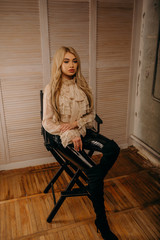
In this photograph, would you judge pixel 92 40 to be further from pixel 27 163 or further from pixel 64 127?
pixel 27 163

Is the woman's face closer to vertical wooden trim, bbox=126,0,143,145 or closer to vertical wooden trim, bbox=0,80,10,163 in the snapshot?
vertical wooden trim, bbox=0,80,10,163

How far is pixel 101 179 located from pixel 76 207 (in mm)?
720

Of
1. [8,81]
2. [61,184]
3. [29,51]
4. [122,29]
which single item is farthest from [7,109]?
[122,29]

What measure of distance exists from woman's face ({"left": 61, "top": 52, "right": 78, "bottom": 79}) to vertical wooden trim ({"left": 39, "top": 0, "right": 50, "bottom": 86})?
0.72 meters

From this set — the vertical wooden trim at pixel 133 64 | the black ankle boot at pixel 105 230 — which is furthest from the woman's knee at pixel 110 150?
the vertical wooden trim at pixel 133 64

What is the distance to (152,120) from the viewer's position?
3150mm

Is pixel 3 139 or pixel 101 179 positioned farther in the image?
pixel 3 139

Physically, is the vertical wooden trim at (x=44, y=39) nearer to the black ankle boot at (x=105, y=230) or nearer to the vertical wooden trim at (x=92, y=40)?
the vertical wooden trim at (x=92, y=40)

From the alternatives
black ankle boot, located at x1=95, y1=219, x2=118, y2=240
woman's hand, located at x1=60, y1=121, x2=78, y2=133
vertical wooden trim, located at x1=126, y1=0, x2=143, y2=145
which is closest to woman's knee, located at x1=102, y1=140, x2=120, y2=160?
woman's hand, located at x1=60, y1=121, x2=78, y2=133

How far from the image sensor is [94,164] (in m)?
1.95

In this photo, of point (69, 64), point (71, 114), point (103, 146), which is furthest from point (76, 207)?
point (69, 64)

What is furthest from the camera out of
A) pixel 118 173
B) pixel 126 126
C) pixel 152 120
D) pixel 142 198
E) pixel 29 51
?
pixel 126 126

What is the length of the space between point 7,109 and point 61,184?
113cm

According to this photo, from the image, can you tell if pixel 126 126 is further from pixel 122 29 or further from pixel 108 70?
pixel 122 29
